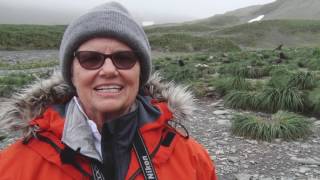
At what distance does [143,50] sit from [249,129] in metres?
4.57

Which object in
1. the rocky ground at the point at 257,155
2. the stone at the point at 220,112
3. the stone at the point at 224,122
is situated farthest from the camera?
the stone at the point at 220,112

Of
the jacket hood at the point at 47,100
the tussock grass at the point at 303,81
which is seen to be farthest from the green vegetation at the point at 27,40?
the jacket hood at the point at 47,100

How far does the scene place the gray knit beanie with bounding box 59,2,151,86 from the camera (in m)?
2.22

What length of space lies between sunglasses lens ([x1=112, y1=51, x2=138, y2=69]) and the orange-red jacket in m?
0.31

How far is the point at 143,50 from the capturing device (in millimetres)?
2344

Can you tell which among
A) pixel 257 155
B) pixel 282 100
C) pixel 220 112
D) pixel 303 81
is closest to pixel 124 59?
pixel 257 155

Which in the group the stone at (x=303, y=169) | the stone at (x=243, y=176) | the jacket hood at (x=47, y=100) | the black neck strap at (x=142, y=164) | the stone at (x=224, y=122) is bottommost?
the stone at (x=303, y=169)

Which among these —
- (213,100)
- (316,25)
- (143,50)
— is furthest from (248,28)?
(143,50)

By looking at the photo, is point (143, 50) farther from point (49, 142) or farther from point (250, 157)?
point (250, 157)

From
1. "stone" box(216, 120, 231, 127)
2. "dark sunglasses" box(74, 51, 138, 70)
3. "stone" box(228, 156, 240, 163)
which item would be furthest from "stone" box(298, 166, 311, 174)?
"dark sunglasses" box(74, 51, 138, 70)

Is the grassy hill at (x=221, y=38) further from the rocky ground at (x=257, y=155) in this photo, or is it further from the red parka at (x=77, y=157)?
the red parka at (x=77, y=157)

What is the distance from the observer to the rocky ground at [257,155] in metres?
5.38

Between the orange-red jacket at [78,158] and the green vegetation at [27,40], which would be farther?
the green vegetation at [27,40]

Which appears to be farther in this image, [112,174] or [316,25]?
[316,25]
